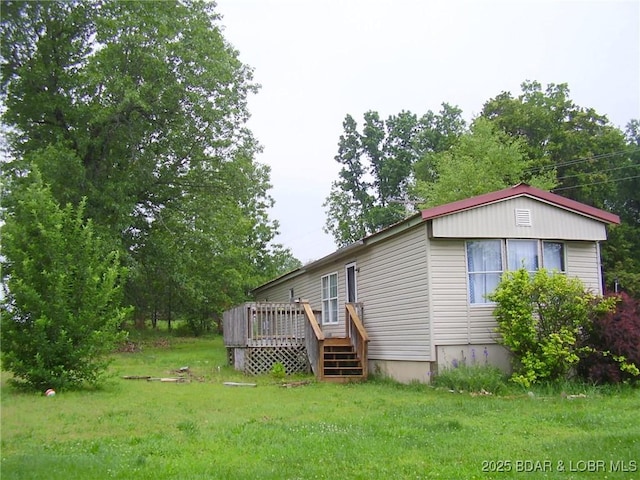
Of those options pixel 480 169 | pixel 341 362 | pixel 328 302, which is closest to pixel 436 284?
pixel 341 362

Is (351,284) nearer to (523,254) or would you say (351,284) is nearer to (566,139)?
(523,254)

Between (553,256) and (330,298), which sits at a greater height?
(553,256)

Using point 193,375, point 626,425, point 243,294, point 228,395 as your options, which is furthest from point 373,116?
point 626,425

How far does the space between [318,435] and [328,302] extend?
37.1ft

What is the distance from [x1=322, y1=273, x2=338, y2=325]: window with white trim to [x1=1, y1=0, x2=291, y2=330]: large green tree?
24.8ft

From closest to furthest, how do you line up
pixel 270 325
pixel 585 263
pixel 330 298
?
pixel 585 263 < pixel 270 325 < pixel 330 298

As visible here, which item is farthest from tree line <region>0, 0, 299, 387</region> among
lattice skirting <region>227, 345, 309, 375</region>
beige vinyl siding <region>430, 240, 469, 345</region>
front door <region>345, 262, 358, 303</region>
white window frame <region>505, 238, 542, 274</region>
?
white window frame <region>505, 238, 542, 274</region>

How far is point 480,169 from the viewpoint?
93.0 feet

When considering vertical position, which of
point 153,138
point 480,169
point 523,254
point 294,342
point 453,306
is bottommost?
point 294,342

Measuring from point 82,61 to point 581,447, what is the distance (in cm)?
2130

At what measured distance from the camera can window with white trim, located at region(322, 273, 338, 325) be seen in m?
Answer: 17.8

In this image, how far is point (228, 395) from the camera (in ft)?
37.1

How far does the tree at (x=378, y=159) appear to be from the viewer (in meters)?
44.3

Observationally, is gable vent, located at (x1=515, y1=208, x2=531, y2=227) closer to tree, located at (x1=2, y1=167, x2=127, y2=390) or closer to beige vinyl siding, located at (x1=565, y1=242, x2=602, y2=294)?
beige vinyl siding, located at (x1=565, y1=242, x2=602, y2=294)
